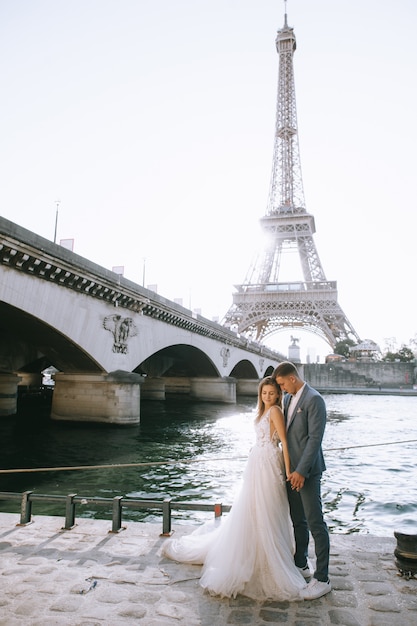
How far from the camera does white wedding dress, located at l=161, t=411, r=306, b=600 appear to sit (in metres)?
3.94

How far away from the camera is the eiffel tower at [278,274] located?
70.9 m

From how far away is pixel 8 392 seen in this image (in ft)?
84.6

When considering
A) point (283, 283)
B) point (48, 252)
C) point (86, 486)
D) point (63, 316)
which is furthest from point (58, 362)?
point (283, 283)

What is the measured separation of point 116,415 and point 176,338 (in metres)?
8.22

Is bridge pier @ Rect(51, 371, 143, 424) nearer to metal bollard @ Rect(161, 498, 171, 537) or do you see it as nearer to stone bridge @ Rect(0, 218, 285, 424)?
stone bridge @ Rect(0, 218, 285, 424)

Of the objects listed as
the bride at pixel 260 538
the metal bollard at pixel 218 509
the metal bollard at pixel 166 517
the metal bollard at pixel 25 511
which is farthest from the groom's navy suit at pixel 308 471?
the metal bollard at pixel 25 511

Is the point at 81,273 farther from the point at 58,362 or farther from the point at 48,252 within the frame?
the point at 58,362

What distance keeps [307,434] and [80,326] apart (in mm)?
14954

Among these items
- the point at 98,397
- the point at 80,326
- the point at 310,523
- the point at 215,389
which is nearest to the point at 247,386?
the point at 215,389

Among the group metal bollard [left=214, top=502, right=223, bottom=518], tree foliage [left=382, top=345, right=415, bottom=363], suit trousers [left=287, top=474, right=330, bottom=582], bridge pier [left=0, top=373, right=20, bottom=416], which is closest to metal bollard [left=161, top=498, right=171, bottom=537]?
metal bollard [left=214, top=502, right=223, bottom=518]

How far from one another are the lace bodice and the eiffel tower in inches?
2606

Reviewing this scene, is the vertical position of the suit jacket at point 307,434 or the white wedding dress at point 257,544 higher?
the suit jacket at point 307,434

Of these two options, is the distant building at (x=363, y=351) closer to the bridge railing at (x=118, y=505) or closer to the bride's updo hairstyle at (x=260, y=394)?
the bridge railing at (x=118, y=505)

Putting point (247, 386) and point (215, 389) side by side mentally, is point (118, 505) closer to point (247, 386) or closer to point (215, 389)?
point (215, 389)
